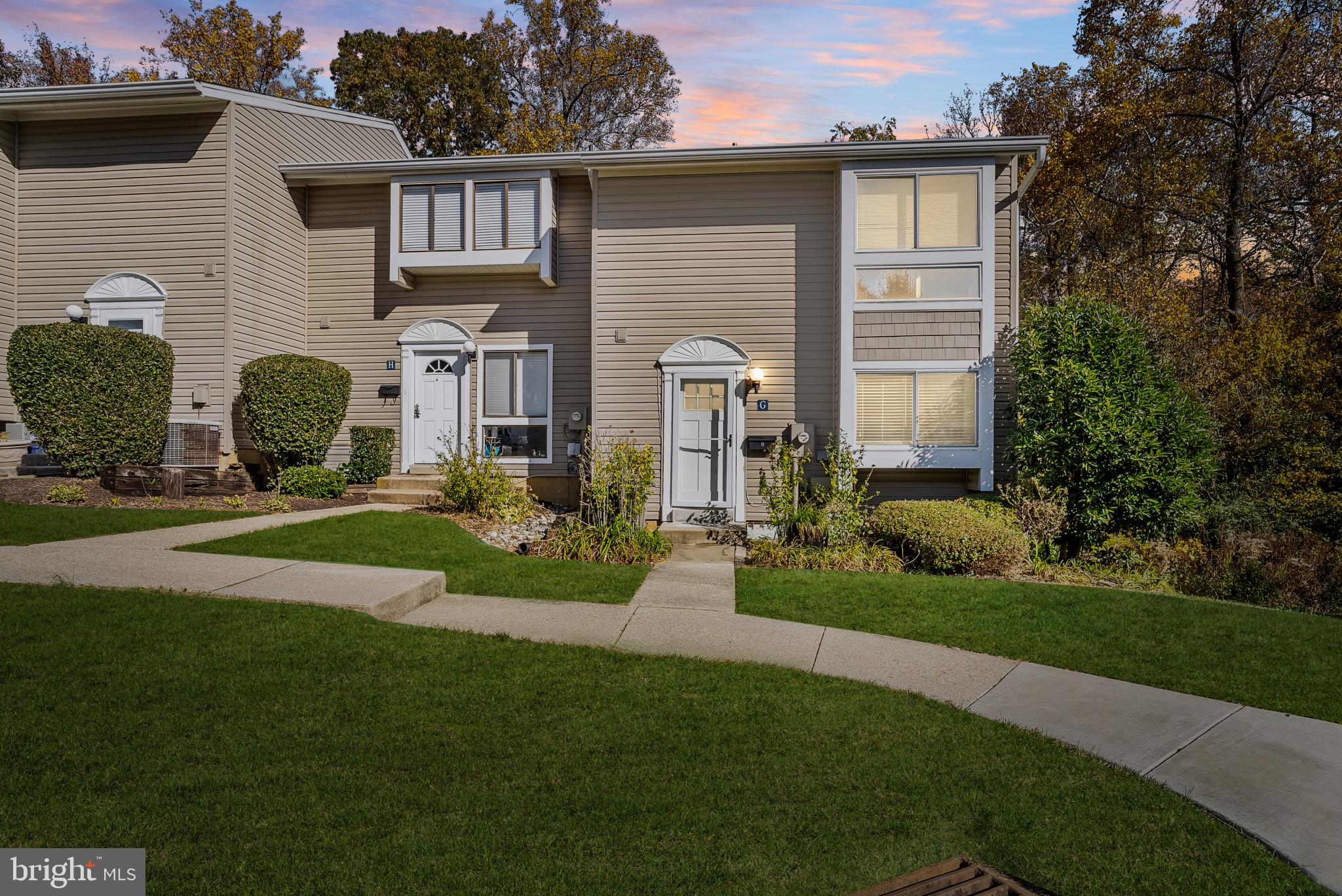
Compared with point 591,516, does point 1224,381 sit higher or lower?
higher

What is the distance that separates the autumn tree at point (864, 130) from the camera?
20188 mm

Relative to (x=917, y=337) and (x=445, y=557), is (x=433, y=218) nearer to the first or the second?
(x=445, y=557)

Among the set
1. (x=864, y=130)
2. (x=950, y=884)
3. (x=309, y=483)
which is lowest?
(x=950, y=884)

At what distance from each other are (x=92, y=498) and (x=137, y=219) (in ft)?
16.6

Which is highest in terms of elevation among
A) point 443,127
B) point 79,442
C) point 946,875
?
point 443,127

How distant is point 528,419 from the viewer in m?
12.6

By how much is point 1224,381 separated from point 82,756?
14700 mm

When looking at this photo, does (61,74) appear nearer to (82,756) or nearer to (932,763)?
(82,756)

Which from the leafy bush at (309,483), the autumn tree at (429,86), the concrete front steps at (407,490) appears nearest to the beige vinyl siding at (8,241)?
the leafy bush at (309,483)

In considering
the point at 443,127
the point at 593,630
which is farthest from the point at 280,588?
the point at 443,127

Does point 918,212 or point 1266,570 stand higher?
point 918,212

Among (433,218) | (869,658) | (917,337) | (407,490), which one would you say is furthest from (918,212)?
(407,490)

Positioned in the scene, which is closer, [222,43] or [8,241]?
[8,241]

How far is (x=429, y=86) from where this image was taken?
884 inches
